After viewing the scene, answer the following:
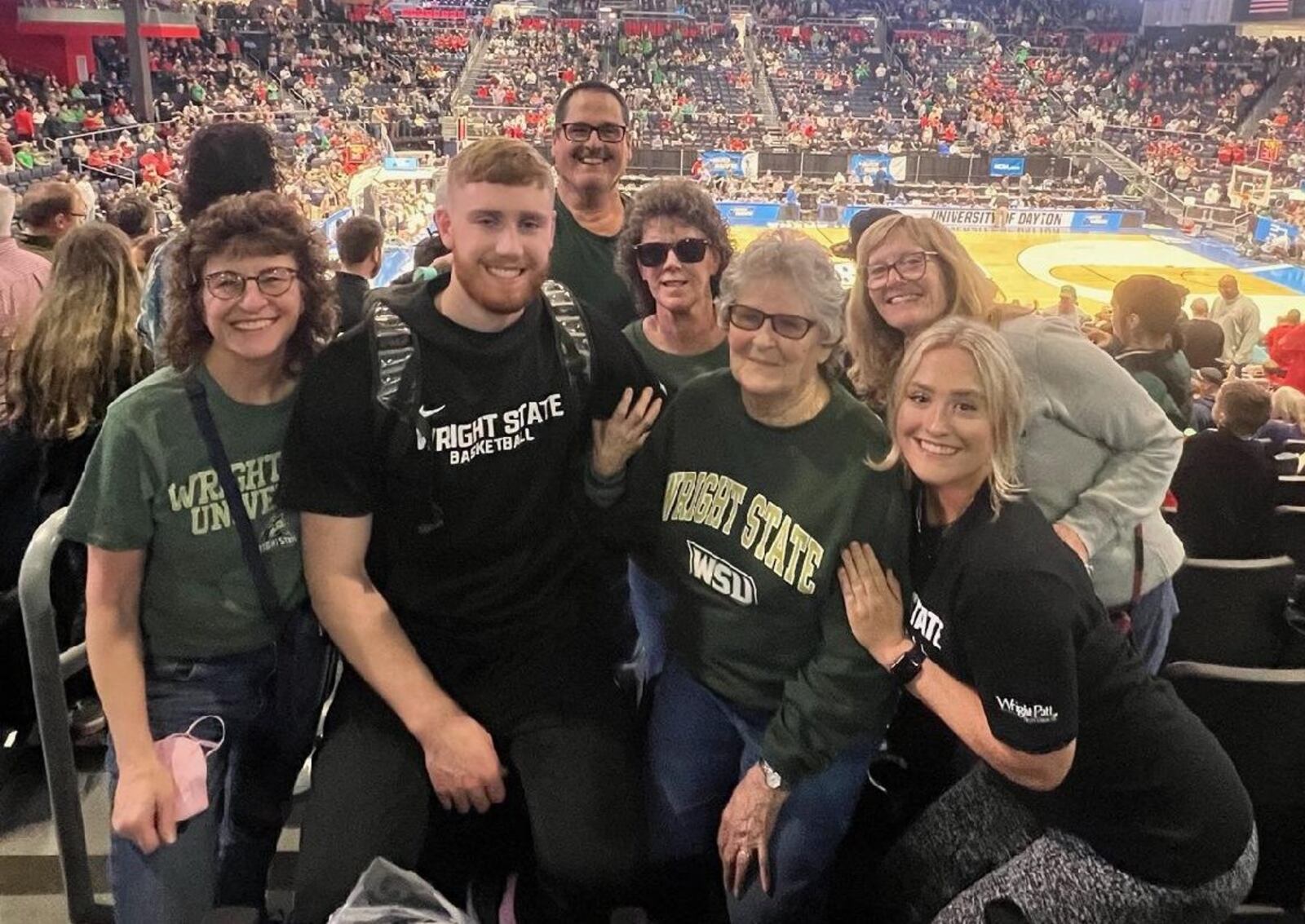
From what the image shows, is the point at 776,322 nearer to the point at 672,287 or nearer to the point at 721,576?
the point at 721,576

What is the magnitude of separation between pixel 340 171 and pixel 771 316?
59.5 ft

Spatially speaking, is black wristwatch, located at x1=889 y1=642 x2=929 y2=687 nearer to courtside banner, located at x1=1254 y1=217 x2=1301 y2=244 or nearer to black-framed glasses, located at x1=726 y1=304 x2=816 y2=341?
black-framed glasses, located at x1=726 y1=304 x2=816 y2=341

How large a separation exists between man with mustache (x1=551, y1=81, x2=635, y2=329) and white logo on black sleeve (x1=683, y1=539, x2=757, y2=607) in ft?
4.44

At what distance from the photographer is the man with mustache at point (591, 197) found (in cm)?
348

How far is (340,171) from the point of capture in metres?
18.6

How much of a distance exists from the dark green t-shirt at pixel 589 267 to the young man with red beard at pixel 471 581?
1012mm

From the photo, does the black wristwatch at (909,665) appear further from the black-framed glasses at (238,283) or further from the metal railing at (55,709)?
the metal railing at (55,709)

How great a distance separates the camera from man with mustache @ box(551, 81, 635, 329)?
348 cm

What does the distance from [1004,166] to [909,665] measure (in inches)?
943

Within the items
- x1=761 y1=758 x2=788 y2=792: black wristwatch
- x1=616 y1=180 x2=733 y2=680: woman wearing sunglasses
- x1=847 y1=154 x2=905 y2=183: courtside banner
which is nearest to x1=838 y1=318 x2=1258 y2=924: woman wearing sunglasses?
x1=761 y1=758 x2=788 y2=792: black wristwatch

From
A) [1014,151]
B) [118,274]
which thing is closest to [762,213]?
[1014,151]

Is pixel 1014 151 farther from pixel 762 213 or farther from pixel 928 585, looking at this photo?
pixel 928 585

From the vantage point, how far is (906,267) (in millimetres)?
2559

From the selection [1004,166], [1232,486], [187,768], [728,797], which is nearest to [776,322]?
[728,797]
